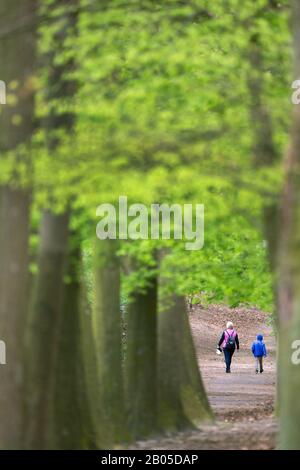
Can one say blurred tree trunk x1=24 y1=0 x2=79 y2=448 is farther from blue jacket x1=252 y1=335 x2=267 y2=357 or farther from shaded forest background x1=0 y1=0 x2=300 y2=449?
blue jacket x1=252 y1=335 x2=267 y2=357

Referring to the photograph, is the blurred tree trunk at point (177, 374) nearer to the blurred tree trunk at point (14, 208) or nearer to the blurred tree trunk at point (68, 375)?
the blurred tree trunk at point (68, 375)

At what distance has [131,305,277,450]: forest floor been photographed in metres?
20.9

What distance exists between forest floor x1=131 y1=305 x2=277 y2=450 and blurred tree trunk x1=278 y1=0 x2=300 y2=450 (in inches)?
223

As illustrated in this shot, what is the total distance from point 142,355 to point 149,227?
2277mm

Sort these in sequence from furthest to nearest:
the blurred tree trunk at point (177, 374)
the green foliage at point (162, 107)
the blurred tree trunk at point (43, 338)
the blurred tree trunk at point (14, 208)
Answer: the blurred tree trunk at point (177, 374), the green foliage at point (162, 107), the blurred tree trunk at point (43, 338), the blurred tree trunk at point (14, 208)

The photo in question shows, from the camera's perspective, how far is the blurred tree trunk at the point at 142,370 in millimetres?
22203

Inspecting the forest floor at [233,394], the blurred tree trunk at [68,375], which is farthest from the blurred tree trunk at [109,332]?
the blurred tree trunk at [68,375]

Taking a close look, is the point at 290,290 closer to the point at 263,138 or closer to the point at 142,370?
the point at 263,138

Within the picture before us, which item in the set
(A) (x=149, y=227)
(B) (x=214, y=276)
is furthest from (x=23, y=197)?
(B) (x=214, y=276)

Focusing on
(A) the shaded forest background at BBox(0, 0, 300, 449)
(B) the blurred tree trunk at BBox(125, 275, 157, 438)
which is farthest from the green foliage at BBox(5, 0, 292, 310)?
(B) the blurred tree trunk at BBox(125, 275, 157, 438)

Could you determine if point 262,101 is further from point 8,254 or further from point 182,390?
point 182,390

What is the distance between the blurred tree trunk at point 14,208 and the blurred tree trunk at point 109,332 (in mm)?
6318

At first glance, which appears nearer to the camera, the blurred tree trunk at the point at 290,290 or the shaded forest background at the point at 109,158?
the blurred tree trunk at the point at 290,290
